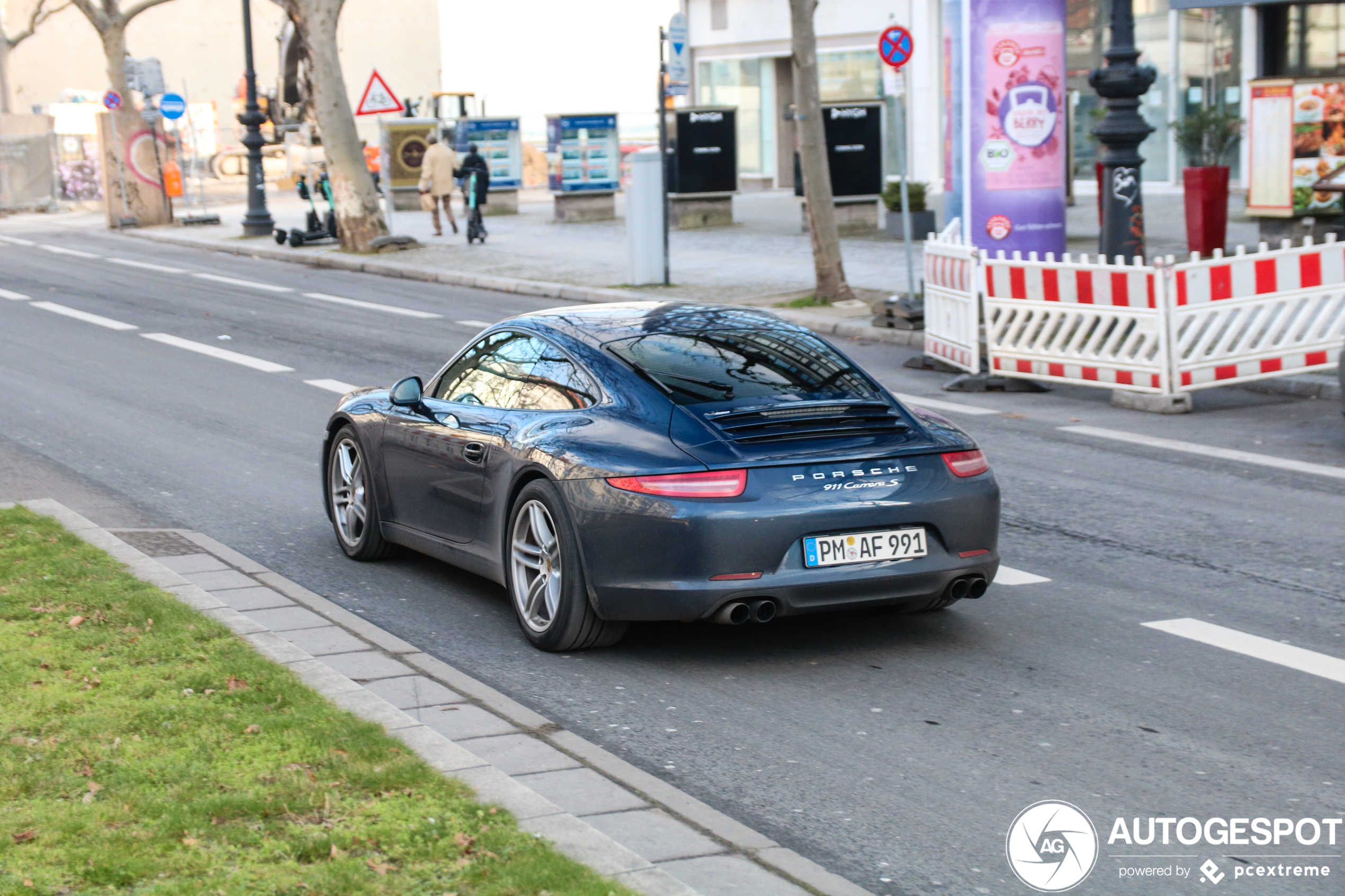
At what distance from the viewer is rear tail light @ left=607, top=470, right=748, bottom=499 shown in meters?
5.89

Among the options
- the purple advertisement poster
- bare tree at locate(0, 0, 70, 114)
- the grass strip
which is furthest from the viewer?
bare tree at locate(0, 0, 70, 114)

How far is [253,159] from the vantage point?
3444 cm

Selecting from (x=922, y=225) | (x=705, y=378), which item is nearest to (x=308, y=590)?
(x=705, y=378)

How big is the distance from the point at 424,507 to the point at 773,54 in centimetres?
3647

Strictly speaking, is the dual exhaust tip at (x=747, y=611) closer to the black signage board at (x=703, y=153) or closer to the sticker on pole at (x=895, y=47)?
the sticker on pole at (x=895, y=47)

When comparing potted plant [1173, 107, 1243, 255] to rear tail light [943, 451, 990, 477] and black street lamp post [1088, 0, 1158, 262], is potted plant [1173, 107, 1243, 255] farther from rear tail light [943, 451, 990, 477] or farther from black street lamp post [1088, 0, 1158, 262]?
rear tail light [943, 451, 990, 477]

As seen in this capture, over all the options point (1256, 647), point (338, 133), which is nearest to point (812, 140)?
point (1256, 647)

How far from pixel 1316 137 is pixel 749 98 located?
24.1 meters

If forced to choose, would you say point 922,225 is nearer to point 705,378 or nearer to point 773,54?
point 773,54

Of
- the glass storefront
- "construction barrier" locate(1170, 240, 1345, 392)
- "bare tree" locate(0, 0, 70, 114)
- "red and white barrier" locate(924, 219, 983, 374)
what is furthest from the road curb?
"bare tree" locate(0, 0, 70, 114)

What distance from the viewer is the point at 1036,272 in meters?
13.2

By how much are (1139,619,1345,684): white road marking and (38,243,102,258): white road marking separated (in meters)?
26.8

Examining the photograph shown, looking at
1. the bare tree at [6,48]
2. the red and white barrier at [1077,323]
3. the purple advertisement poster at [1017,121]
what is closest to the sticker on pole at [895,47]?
the purple advertisement poster at [1017,121]

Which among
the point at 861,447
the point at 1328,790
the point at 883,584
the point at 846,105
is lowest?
the point at 1328,790
